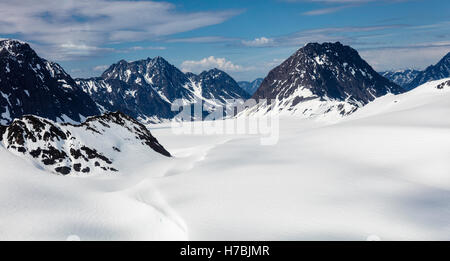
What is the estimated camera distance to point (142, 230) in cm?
3033

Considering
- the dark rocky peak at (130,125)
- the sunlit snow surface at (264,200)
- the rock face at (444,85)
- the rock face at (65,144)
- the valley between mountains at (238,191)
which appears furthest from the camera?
the rock face at (444,85)

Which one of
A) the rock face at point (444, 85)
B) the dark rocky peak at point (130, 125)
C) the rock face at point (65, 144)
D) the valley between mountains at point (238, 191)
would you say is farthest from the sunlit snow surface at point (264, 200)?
the rock face at point (444, 85)

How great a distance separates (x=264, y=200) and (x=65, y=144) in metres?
48.0

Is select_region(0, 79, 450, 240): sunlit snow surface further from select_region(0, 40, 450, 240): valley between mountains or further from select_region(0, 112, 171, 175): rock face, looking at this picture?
select_region(0, 112, 171, 175): rock face

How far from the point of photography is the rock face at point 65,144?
195 feet

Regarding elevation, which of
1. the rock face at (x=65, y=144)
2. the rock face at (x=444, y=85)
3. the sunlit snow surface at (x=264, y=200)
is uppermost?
the rock face at (x=444, y=85)

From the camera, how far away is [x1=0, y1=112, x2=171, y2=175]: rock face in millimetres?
59531

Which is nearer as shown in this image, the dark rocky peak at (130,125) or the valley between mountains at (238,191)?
the valley between mountains at (238,191)

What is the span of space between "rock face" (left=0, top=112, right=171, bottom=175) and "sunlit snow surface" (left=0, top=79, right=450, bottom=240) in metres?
5.04

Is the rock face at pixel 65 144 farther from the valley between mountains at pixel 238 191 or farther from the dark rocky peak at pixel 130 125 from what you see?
the dark rocky peak at pixel 130 125

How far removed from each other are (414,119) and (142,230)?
69433mm

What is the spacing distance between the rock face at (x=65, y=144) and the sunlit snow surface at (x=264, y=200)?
16.5ft

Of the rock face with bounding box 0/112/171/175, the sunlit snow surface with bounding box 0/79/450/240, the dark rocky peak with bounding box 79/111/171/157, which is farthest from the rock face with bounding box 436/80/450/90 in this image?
the rock face with bounding box 0/112/171/175

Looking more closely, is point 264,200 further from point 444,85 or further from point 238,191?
point 444,85
